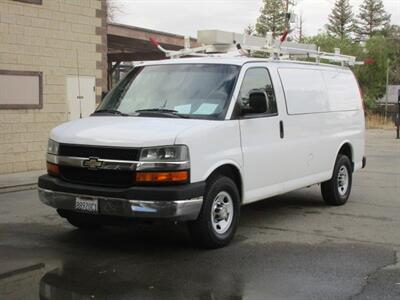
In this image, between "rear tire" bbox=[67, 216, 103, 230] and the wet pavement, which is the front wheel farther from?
"rear tire" bbox=[67, 216, 103, 230]

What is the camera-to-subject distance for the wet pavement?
5.31 meters

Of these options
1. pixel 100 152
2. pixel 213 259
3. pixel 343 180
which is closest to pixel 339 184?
pixel 343 180

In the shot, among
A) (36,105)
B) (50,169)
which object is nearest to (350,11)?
(36,105)

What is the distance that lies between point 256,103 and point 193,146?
133cm

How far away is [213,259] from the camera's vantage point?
6289mm

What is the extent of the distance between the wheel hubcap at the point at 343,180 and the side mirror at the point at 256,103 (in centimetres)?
284

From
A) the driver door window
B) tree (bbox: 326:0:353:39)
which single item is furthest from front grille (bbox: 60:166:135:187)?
tree (bbox: 326:0:353:39)

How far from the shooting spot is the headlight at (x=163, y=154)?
605 cm

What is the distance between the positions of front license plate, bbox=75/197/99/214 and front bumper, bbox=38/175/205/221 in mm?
30

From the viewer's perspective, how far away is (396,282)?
5.60 m

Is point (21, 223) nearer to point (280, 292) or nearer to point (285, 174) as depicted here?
point (285, 174)

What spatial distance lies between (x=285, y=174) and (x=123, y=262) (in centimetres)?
269

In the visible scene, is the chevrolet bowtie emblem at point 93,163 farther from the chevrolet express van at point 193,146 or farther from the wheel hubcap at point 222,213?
the wheel hubcap at point 222,213

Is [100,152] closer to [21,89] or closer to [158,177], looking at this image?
[158,177]
